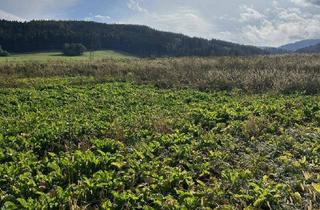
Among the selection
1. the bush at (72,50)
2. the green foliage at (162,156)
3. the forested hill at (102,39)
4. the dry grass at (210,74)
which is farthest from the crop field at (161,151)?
the forested hill at (102,39)

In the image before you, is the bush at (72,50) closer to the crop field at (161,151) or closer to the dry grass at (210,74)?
the dry grass at (210,74)

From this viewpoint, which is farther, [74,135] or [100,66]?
[100,66]

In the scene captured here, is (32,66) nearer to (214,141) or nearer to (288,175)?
(214,141)

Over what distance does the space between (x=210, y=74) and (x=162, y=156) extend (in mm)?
12970

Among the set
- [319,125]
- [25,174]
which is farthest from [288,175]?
[25,174]

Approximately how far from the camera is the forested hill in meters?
93.8

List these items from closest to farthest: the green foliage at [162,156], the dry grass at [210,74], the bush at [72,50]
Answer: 1. the green foliage at [162,156]
2. the dry grass at [210,74]
3. the bush at [72,50]

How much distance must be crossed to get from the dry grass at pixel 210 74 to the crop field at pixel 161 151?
0.91 m

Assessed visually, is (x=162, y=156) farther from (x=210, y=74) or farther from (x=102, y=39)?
(x=102, y=39)

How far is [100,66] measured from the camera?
98.3 ft

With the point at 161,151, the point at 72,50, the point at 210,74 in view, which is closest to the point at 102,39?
the point at 72,50

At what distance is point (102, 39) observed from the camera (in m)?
111

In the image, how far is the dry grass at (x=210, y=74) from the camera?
17316mm

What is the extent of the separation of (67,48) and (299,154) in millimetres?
82281
